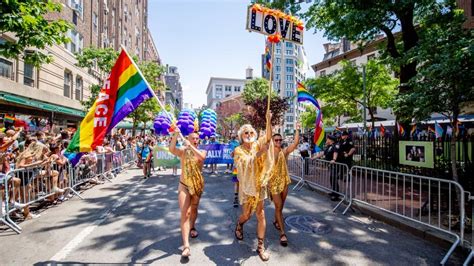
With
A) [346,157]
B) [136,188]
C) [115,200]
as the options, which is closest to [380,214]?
[346,157]

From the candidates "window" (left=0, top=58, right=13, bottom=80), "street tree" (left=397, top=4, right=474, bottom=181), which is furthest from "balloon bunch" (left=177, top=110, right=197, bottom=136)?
"window" (left=0, top=58, right=13, bottom=80)

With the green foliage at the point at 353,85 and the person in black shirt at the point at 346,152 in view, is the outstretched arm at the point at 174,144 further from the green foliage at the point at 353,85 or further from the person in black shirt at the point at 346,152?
the green foliage at the point at 353,85

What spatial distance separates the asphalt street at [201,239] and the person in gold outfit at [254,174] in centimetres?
53

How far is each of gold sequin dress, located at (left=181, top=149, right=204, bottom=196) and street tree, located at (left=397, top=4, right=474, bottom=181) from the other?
4370 millimetres

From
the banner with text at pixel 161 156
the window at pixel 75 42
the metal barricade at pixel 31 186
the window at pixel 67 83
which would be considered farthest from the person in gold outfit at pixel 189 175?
the window at pixel 75 42

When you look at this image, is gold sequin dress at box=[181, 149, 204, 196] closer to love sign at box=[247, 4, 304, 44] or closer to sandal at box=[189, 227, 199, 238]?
sandal at box=[189, 227, 199, 238]

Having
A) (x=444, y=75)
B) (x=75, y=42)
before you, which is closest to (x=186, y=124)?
(x=444, y=75)

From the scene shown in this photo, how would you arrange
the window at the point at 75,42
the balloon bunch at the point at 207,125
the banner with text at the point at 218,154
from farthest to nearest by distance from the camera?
1. the window at the point at 75,42
2. the banner with text at the point at 218,154
3. the balloon bunch at the point at 207,125

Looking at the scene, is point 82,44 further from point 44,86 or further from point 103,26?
point 44,86

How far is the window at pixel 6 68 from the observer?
12773 mm

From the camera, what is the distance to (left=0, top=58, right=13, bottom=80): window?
12.8 meters

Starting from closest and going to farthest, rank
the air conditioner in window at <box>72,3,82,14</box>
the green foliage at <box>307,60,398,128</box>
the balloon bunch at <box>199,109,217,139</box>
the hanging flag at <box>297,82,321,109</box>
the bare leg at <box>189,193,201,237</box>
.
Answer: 1. the bare leg at <box>189,193,201,237</box>
2. the balloon bunch at <box>199,109,217,139</box>
3. the hanging flag at <box>297,82,321,109</box>
4. the green foliage at <box>307,60,398,128</box>
5. the air conditioner in window at <box>72,3,82,14</box>

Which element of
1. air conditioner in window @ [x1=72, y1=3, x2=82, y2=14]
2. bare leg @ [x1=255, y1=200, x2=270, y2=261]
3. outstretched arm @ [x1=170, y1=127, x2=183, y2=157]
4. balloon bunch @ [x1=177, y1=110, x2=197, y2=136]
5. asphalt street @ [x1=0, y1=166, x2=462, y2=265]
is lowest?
asphalt street @ [x1=0, y1=166, x2=462, y2=265]

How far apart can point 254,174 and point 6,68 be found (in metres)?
14.8
